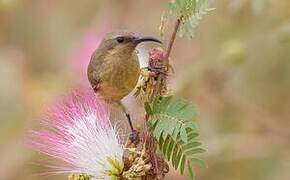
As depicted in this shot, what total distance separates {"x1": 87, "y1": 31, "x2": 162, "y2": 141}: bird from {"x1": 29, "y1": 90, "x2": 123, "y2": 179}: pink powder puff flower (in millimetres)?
48

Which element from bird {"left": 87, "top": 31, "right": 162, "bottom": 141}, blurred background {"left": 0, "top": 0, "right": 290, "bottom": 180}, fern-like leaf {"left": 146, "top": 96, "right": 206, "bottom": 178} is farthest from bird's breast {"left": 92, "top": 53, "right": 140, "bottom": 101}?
blurred background {"left": 0, "top": 0, "right": 290, "bottom": 180}

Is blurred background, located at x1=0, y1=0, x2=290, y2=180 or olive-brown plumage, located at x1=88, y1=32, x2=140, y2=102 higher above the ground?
blurred background, located at x1=0, y1=0, x2=290, y2=180

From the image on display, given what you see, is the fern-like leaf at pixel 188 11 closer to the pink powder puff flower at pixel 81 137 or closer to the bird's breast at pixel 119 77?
the bird's breast at pixel 119 77

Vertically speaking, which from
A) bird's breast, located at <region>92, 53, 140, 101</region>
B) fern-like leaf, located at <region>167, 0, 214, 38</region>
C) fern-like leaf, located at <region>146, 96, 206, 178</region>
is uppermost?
fern-like leaf, located at <region>167, 0, 214, 38</region>

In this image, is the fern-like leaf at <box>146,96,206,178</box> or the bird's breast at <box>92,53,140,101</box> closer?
the fern-like leaf at <box>146,96,206,178</box>

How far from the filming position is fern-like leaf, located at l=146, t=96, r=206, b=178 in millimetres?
2410

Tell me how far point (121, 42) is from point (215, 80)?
194 centimetres

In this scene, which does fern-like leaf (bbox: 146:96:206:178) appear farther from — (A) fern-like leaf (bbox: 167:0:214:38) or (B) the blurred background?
(B) the blurred background

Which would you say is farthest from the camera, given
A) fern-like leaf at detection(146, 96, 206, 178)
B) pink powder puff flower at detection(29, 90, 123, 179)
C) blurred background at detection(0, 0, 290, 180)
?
blurred background at detection(0, 0, 290, 180)

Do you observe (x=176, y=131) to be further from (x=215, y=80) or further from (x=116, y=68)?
(x=215, y=80)

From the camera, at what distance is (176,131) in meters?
2.40

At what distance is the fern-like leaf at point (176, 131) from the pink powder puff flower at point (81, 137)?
0.22m

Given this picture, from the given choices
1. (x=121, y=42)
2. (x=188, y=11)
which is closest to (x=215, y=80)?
(x=121, y=42)

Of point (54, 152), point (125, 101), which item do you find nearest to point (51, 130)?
point (54, 152)
